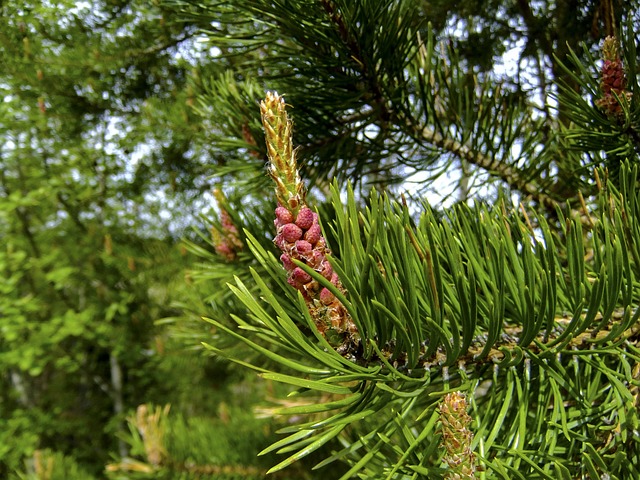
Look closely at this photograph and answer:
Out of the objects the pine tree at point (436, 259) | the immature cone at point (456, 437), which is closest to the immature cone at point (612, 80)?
the pine tree at point (436, 259)

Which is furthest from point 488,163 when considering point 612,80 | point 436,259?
point 436,259

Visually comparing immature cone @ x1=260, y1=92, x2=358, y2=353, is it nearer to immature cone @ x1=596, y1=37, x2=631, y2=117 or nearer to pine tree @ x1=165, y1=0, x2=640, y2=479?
pine tree @ x1=165, y1=0, x2=640, y2=479

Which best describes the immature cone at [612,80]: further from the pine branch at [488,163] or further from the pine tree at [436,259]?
the pine branch at [488,163]

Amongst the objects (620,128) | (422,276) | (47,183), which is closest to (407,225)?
(422,276)

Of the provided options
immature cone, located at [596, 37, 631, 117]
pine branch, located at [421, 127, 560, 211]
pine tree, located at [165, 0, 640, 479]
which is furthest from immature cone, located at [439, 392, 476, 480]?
pine branch, located at [421, 127, 560, 211]

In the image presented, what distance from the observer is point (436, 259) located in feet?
0.86

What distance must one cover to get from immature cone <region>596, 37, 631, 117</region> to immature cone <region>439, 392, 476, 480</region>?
0.34 metres

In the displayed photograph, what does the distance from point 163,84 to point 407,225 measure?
1616mm

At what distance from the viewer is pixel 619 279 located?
28cm

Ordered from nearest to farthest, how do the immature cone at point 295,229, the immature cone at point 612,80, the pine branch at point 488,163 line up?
1. the immature cone at point 295,229
2. the immature cone at point 612,80
3. the pine branch at point 488,163

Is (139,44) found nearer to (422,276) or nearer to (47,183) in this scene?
(47,183)

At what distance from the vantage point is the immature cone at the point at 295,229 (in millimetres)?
267

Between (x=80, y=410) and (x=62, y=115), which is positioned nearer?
(x=62, y=115)

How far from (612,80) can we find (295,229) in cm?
37
